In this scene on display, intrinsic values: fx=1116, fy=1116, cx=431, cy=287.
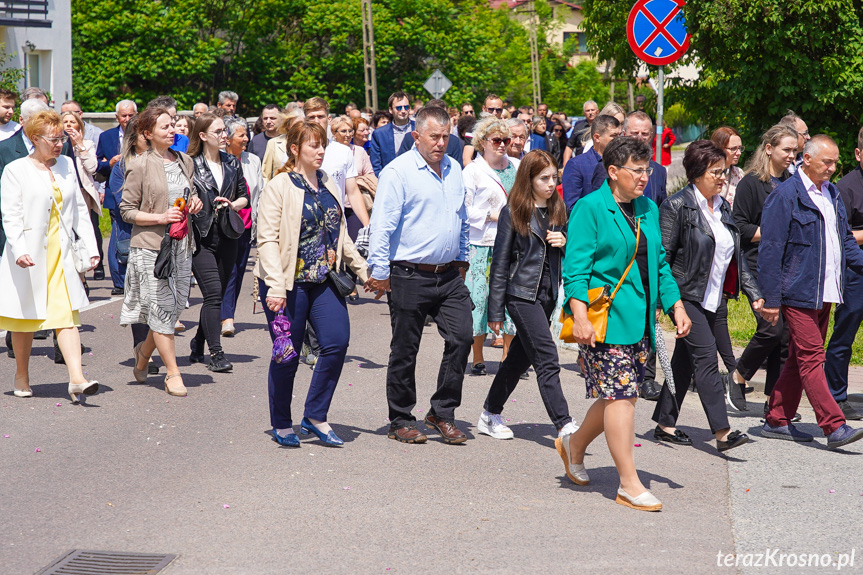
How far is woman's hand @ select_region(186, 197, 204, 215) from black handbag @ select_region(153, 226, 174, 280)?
0.93ft

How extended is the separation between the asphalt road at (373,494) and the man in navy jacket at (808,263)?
0.43 m

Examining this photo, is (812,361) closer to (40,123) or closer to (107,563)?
(107,563)

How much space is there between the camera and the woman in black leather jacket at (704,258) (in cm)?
667

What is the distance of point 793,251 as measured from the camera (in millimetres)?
6996

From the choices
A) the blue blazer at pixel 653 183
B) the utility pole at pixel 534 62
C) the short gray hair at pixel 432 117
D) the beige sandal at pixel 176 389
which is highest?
the utility pole at pixel 534 62

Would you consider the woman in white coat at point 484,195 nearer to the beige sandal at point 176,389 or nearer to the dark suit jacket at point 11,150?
the beige sandal at point 176,389

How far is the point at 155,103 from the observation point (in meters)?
9.00

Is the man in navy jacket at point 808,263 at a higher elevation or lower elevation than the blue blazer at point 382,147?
lower

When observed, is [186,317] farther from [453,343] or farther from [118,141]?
[453,343]

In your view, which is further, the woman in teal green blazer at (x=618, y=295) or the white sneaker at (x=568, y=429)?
the white sneaker at (x=568, y=429)

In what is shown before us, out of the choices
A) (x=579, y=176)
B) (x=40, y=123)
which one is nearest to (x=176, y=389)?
(x=40, y=123)

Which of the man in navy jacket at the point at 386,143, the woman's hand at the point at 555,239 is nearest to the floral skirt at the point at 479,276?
the woman's hand at the point at 555,239

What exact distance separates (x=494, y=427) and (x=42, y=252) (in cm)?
335

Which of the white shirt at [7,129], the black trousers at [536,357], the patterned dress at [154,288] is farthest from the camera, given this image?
the white shirt at [7,129]
